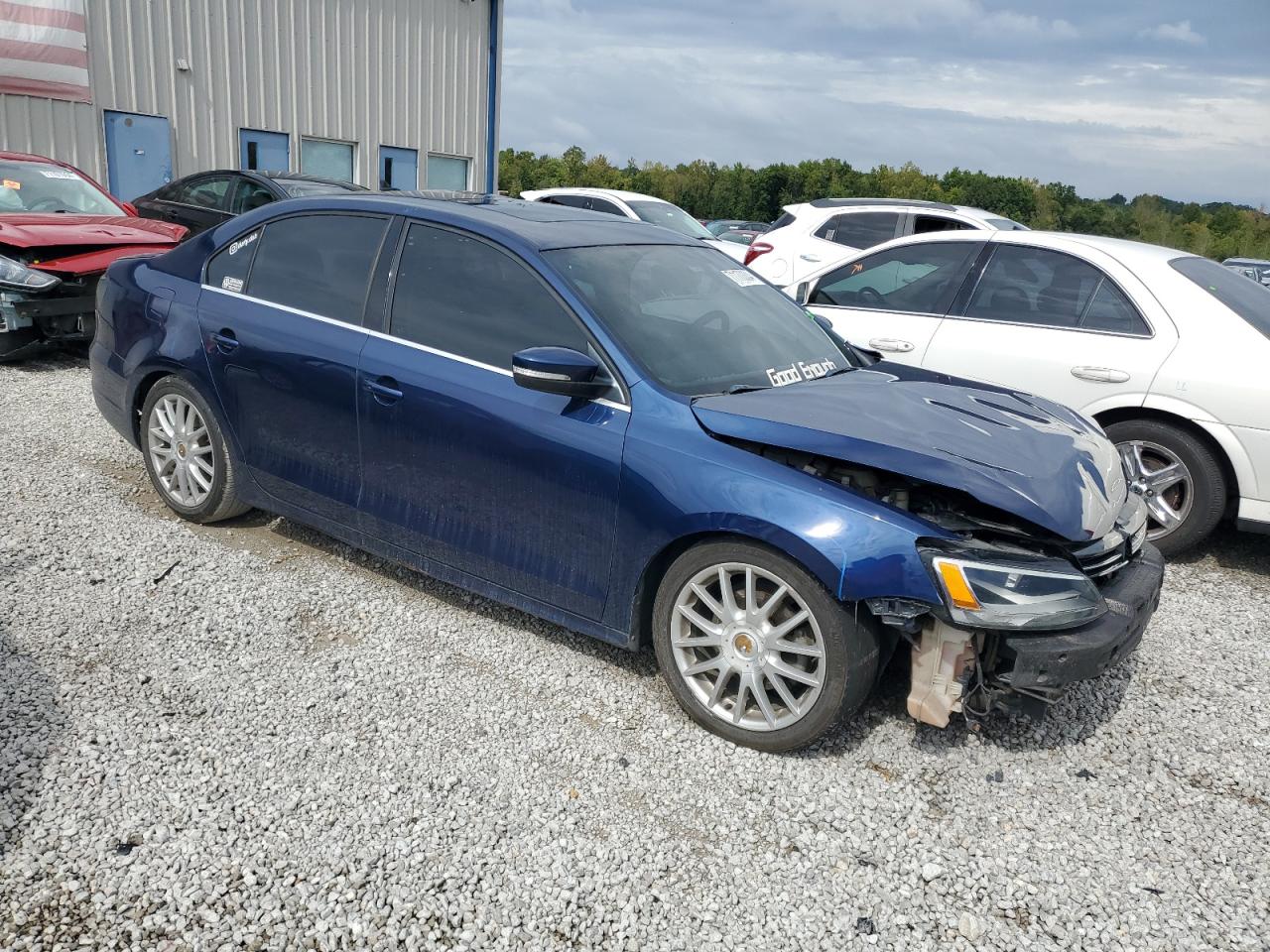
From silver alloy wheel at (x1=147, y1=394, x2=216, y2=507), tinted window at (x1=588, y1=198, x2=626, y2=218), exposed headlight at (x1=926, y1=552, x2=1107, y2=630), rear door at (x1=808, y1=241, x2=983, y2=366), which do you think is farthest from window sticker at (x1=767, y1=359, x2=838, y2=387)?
tinted window at (x1=588, y1=198, x2=626, y2=218)

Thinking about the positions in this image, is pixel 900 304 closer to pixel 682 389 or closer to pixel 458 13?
pixel 682 389

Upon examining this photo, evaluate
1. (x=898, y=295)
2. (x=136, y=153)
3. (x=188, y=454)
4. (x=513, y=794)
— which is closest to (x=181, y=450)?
(x=188, y=454)

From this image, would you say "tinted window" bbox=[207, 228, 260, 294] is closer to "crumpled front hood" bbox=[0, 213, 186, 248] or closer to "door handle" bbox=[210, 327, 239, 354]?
"door handle" bbox=[210, 327, 239, 354]

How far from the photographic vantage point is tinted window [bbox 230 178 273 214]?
→ 10859 millimetres

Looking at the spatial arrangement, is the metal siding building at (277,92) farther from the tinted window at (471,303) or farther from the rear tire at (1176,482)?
the rear tire at (1176,482)

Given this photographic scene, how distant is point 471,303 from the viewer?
3754 millimetres

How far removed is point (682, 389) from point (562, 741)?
1260 millimetres

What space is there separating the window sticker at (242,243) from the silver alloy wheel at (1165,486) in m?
4.28

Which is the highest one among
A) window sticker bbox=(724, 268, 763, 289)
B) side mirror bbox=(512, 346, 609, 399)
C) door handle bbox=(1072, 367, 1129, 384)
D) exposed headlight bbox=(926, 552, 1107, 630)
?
window sticker bbox=(724, 268, 763, 289)

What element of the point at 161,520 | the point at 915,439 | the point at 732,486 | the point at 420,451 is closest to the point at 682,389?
the point at 732,486

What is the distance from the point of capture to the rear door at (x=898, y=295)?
585 centimetres

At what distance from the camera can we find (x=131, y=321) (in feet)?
15.5

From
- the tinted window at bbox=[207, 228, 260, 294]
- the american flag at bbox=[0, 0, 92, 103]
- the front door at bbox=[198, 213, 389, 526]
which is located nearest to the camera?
the front door at bbox=[198, 213, 389, 526]

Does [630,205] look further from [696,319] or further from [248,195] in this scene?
[696,319]
